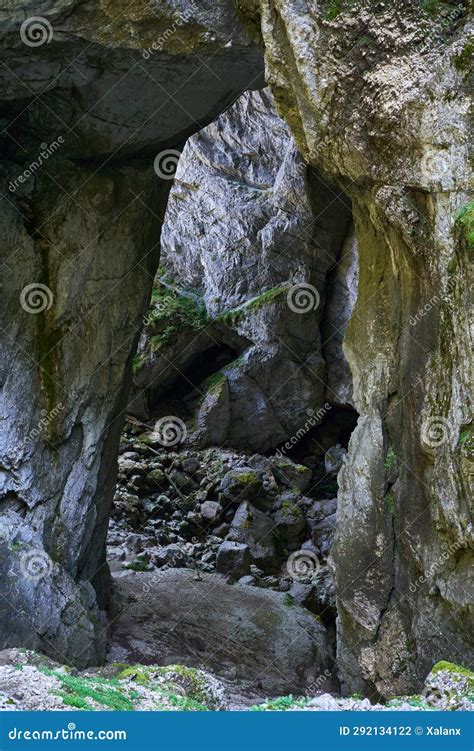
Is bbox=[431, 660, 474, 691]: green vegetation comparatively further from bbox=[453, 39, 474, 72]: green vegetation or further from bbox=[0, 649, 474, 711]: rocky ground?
bbox=[453, 39, 474, 72]: green vegetation

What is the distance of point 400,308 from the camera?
9648mm

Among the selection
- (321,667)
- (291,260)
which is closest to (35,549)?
(321,667)

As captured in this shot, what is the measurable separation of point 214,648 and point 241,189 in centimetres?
1486

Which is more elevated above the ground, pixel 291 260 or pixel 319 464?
pixel 291 260

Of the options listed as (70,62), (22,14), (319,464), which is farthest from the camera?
(319,464)

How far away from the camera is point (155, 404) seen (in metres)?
23.0

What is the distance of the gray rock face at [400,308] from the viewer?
798 cm

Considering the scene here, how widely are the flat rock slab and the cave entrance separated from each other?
17.4ft

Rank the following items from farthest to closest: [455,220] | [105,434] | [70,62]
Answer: [105,434] → [70,62] → [455,220]

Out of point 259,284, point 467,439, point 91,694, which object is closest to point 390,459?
point 467,439

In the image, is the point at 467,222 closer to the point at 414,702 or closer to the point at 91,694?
the point at 414,702

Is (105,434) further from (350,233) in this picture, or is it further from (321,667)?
(350,233)

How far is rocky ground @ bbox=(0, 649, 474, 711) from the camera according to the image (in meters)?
5.87

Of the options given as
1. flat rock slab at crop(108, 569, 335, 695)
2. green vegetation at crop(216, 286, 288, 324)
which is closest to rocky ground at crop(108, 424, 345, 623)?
flat rock slab at crop(108, 569, 335, 695)
